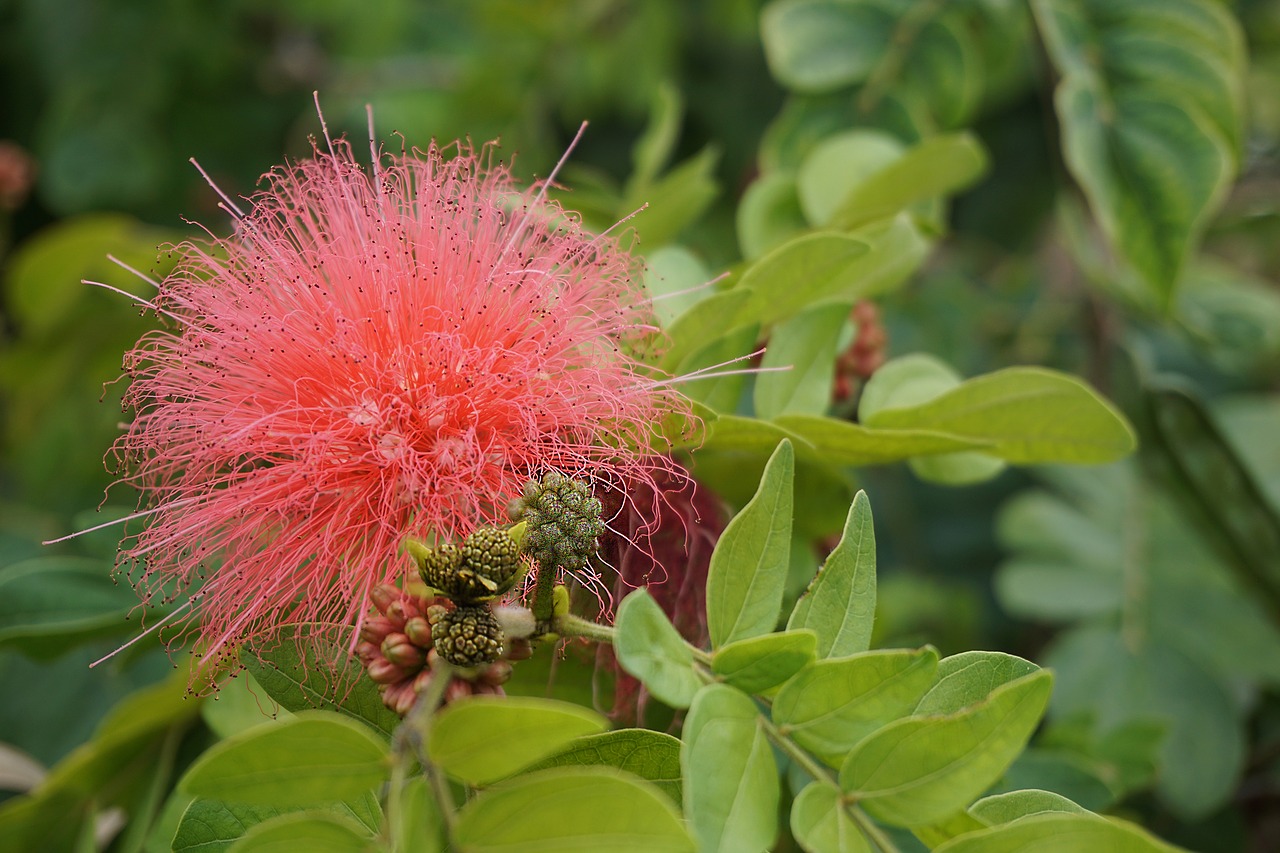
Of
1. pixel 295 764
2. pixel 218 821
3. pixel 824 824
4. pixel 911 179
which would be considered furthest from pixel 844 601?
pixel 911 179

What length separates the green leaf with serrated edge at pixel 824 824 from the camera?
812 mm

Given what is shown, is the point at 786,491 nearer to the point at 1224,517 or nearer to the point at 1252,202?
the point at 1224,517

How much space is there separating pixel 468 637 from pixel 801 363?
0.56 metres

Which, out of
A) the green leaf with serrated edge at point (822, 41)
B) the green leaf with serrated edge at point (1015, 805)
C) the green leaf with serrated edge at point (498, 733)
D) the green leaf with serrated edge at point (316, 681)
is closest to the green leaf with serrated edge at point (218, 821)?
the green leaf with serrated edge at point (316, 681)

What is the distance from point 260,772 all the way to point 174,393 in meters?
0.49

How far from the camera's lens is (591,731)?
0.70 m

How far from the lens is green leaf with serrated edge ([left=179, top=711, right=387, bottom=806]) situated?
0.71m

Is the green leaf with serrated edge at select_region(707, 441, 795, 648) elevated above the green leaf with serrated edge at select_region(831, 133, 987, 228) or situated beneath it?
situated beneath

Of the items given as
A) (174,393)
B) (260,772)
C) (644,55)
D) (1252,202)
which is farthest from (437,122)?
(260,772)

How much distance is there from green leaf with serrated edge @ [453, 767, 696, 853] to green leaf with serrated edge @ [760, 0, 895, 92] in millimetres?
1369

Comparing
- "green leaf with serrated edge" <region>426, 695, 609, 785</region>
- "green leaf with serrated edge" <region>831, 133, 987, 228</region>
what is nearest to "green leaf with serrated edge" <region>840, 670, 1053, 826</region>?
"green leaf with serrated edge" <region>426, 695, 609, 785</region>

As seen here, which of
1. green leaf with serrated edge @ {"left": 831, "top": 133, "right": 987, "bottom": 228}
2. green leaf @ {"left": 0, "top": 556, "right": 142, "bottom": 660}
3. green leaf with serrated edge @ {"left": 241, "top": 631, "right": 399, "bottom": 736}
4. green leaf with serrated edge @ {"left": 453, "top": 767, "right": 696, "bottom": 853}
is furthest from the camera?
green leaf with serrated edge @ {"left": 831, "top": 133, "right": 987, "bottom": 228}

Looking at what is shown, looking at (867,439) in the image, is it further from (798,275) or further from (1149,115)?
(1149,115)

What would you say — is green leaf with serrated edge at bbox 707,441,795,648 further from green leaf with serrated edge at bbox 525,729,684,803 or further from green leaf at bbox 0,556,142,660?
green leaf at bbox 0,556,142,660
